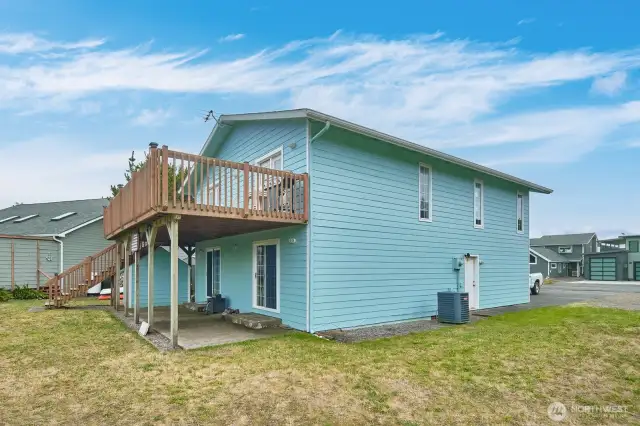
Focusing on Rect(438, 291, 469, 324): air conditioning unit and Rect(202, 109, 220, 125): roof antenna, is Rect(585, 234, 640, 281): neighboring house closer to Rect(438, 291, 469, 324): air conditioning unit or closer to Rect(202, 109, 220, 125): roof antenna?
Rect(438, 291, 469, 324): air conditioning unit

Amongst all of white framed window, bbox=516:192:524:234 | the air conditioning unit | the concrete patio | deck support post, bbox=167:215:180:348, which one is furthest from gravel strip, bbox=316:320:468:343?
white framed window, bbox=516:192:524:234

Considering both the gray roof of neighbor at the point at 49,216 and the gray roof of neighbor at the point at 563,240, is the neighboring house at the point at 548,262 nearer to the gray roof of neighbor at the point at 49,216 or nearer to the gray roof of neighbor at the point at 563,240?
the gray roof of neighbor at the point at 563,240

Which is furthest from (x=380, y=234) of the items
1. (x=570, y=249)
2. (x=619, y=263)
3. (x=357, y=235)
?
(x=570, y=249)

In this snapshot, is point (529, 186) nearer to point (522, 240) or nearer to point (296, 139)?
point (522, 240)

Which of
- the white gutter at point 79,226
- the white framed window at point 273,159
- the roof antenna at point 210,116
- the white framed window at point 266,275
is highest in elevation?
the roof antenna at point 210,116

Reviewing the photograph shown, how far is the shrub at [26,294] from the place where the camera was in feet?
55.4

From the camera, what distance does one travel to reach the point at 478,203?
44.7 ft

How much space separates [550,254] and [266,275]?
44990 millimetres

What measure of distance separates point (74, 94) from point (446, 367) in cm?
1617

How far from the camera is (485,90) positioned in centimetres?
1473

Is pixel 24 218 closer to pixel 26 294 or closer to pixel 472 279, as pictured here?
pixel 26 294

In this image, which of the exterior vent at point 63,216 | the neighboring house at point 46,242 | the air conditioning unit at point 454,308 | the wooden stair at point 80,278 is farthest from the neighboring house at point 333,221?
the exterior vent at point 63,216

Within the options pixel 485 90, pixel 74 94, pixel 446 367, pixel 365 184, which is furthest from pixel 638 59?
pixel 74 94

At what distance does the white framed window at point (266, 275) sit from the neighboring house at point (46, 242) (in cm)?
1172
